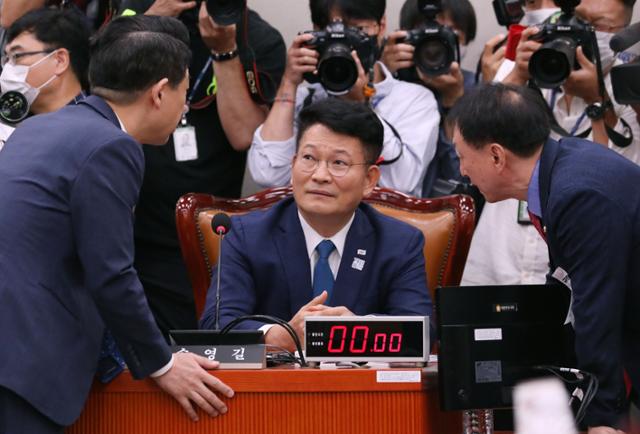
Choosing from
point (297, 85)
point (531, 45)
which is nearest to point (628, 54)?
point (531, 45)

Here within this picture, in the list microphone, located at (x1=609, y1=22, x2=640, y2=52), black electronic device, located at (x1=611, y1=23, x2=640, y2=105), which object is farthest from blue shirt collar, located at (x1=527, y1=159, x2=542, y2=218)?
microphone, located at (x1=609, y1=22, x2=640, y2=52)

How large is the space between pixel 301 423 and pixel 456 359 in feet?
1.07

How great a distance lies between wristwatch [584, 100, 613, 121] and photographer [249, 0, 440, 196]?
0.51 meters

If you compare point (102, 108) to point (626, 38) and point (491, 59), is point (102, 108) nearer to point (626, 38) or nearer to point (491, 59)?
point (626, 38)

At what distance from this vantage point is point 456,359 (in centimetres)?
204

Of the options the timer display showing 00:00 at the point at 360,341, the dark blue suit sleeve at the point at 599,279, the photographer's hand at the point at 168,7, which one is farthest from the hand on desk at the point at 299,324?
the photographer's hand at the point at 168,7

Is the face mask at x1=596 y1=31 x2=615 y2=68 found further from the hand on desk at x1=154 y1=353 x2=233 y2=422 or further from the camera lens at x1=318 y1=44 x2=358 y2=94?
the hand on desk at x1=154 y1=353 x2=233 y2=422

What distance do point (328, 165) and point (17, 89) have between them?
1.07 meters

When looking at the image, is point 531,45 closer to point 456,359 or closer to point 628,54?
point 628,54

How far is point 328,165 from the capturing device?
9.25ft

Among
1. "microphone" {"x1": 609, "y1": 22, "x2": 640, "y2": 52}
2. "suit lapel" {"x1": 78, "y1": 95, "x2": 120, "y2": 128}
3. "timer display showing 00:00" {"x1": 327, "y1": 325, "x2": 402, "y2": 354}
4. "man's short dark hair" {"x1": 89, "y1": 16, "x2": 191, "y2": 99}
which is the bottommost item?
"timer display showing 00:00" {"x1": 327, "y1": 325, "x2": 402, "y2": 354}

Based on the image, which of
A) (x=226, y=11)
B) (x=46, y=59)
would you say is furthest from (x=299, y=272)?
(x=46, y=59)

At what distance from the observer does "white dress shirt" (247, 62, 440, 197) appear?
10.8ft

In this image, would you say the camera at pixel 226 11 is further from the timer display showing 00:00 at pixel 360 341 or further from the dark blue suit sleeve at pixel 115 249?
the timer display showing 00:00 at pixel 360 341
